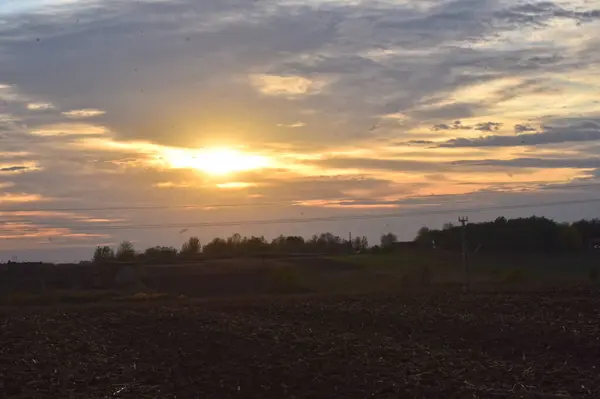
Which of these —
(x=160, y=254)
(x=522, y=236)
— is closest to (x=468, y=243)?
(x=522, y=236)

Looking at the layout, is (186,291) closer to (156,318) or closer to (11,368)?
(156,318)

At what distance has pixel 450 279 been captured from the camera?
6756cm

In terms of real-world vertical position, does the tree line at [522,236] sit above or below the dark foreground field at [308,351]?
above

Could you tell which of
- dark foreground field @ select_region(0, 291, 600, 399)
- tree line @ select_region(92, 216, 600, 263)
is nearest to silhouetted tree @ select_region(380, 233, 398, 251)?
tree line @ select_region(92, 216, 600, 263)

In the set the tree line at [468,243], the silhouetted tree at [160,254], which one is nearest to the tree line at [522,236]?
the tree line at [468,243]

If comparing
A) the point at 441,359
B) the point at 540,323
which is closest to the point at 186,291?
the point at 540,323

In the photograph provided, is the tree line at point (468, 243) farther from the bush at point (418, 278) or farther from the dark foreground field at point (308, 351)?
the dark foreground field at point (308, 351)

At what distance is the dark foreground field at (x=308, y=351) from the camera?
1817 centimetres

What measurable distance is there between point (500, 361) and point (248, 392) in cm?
799

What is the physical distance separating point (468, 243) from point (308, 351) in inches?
2887

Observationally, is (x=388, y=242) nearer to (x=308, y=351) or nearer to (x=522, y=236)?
(x=522, y=236)

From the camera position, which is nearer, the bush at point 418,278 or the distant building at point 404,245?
the bush at point 418,278

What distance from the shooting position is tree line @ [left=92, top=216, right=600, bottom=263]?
8838cm

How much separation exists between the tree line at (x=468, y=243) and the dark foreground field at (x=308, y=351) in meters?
50.2
